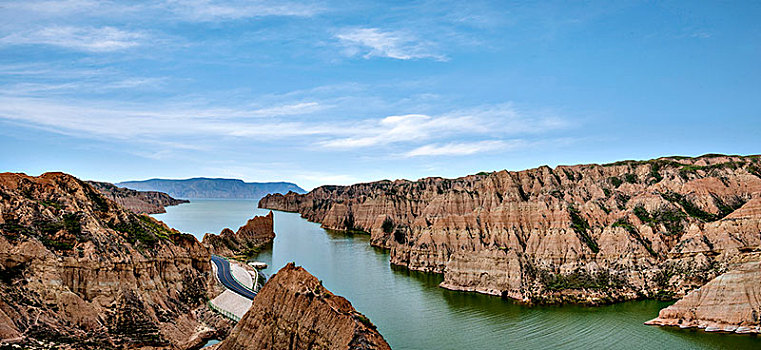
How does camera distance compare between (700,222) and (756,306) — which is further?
(700,222)

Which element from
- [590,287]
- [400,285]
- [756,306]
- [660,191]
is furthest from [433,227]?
[756,306]

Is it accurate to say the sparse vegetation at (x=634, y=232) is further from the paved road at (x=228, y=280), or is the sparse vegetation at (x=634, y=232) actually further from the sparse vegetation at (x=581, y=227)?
the paved road at (x=228, y=280)

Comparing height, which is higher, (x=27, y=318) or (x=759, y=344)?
(x=27, y=318)

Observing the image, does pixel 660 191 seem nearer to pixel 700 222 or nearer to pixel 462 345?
pixel 700 222

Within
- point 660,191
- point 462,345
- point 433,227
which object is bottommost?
point 462,345

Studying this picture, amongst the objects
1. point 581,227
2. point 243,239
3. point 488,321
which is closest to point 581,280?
point 581,227

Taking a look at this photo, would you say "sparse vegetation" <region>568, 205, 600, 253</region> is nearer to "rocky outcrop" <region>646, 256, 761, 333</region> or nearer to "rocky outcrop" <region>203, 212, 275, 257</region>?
"rocky outcrop" <region>646, 256, 761, 333</region>

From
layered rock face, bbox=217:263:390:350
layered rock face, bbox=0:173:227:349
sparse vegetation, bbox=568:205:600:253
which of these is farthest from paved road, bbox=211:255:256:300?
sparse vegetation, bbox=568:205:600:253
